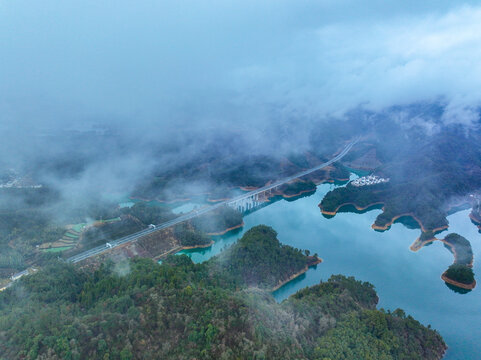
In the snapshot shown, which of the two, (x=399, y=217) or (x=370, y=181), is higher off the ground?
(x=370, y=181)

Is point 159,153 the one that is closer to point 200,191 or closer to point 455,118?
point 200,191

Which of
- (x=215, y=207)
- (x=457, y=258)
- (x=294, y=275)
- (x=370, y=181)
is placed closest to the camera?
(x=294, y=275)

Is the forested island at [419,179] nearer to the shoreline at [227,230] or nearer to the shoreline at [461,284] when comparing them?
the shoreline at [461,284]

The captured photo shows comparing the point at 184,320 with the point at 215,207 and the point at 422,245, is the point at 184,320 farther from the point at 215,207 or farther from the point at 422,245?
the point at 422,245

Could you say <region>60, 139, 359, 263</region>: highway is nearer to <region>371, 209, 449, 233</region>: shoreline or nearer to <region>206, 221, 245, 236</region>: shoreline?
<region>206, 221, 245, 236</region>: shoreline

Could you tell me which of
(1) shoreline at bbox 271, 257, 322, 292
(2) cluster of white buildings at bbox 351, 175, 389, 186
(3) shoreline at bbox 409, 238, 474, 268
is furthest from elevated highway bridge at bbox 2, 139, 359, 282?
(3) shoreline at bbox 409, 238, 474, 268

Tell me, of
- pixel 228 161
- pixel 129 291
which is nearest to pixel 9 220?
pixel 129 291

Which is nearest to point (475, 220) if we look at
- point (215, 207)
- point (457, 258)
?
point (457, 258)

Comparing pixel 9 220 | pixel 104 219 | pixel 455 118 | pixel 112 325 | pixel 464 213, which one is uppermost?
pixel 112 325
